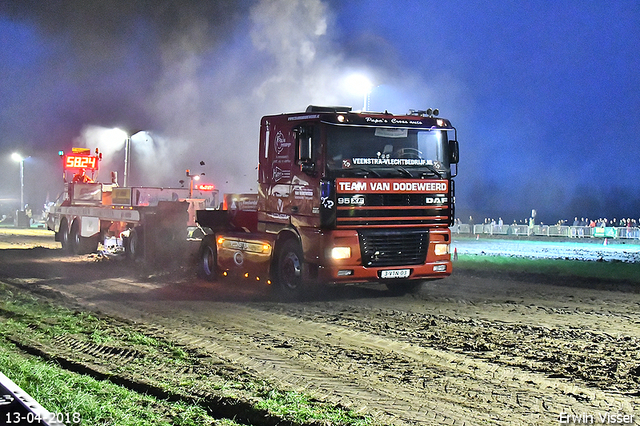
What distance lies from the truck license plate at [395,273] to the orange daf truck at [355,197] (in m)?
0.02

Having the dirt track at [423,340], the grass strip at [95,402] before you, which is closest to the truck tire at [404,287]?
the dirt track at [423,340]

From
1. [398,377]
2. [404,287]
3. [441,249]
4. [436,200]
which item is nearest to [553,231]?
[404,287]

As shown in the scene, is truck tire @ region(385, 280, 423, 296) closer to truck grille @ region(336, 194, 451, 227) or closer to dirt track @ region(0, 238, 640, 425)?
dirt track @ region(0, 238, 640, 425)

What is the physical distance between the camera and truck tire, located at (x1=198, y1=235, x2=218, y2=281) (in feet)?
54.5

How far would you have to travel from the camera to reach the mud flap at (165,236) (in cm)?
1975

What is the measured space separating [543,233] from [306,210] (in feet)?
110

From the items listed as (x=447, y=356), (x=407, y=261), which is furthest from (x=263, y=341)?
(x=407, y=261)

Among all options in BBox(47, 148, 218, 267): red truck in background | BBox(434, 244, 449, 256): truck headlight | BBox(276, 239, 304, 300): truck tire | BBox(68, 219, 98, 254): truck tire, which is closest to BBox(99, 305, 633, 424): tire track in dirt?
BBox(276, 239, 304, 300): truck tire

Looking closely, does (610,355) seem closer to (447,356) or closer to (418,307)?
(447,356)

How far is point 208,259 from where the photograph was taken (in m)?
17.0

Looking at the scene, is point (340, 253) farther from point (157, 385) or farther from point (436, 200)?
point (157, 385)

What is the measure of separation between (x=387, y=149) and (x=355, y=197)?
3.88ft

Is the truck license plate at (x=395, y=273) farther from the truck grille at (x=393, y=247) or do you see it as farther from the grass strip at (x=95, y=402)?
the grass strip at (x=95, y=402)

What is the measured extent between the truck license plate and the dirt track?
52 cm
